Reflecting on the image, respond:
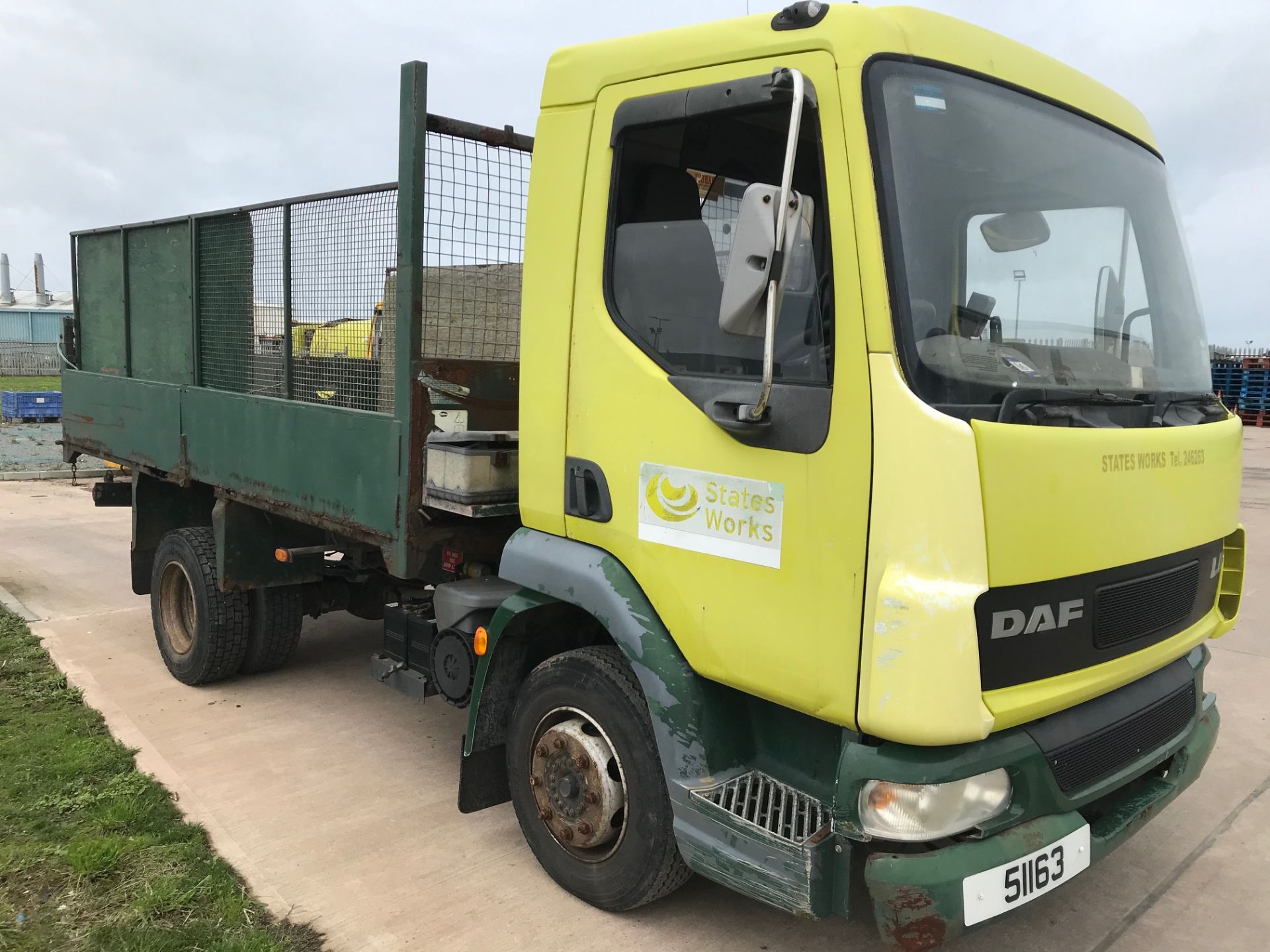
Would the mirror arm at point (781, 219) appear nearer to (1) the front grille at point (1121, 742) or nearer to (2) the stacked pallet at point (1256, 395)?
(1) the front grille at point (1121, 742)

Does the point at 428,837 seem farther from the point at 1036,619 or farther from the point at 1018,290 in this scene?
the point at 1018,290

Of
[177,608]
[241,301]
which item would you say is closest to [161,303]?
[241,301]

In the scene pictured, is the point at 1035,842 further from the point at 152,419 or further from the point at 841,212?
the point at 152,419

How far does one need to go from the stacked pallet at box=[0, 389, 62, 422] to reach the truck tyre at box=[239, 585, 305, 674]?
58.2ft

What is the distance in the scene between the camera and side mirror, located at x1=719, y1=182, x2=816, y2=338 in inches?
85.7

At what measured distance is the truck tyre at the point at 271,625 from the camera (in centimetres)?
527

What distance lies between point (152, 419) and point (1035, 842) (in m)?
5.00

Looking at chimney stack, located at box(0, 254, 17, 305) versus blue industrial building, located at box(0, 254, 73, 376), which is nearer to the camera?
blue industrial building, located at box(0, 254, 73, 376)

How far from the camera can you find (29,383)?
1138 inches

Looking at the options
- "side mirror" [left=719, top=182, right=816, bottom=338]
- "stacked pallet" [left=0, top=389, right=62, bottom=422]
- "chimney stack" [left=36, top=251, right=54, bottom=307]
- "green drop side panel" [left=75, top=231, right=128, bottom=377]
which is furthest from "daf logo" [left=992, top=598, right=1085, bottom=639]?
"chimney stack" [left=36, top=251, right=54, bottom=307]

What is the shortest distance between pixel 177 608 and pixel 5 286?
186 ft

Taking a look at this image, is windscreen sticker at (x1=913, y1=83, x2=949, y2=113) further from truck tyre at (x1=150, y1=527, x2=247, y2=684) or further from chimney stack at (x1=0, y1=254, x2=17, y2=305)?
chimney stack at (x1=0, y1=254, x2=17, y2=305)

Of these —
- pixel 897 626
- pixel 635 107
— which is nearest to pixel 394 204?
pixel 635 107

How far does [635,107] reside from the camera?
2.81 metres
